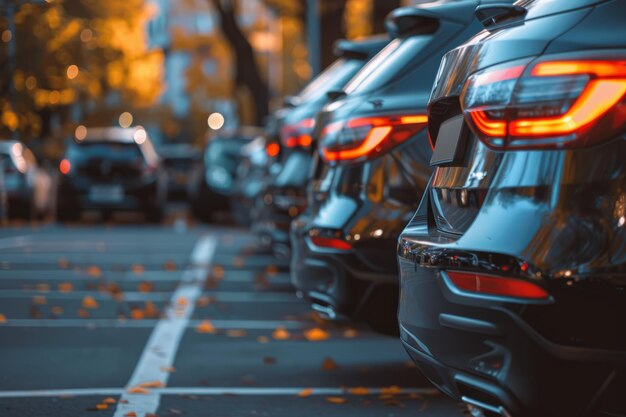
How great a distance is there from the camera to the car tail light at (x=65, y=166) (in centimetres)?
2381

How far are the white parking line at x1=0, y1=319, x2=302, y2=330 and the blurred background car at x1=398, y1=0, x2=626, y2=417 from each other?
509 cm

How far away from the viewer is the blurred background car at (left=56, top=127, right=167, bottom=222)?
23.7m

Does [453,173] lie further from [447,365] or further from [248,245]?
[248,245]

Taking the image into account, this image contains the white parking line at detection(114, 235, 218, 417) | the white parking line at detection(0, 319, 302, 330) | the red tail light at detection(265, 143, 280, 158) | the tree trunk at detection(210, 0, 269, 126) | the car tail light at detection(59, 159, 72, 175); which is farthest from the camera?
the tree trunk at detection(210, 0, 269, 126)

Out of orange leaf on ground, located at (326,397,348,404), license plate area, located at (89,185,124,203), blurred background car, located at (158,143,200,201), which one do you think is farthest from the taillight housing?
blurred background car, located at (158,143,200,201)

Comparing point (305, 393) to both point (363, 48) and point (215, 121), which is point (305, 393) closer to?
point (363, 48)

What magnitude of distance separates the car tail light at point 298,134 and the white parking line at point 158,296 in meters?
1.33

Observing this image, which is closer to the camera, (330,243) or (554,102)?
(554,102)

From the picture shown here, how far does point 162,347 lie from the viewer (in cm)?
842

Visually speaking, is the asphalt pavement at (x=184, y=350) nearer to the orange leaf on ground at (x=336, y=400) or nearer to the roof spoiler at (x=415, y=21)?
the orange leaf on ground at (x=336, y=400)

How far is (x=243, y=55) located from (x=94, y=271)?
2179cm

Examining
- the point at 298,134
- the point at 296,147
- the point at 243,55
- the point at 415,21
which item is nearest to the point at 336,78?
the point at 298,134

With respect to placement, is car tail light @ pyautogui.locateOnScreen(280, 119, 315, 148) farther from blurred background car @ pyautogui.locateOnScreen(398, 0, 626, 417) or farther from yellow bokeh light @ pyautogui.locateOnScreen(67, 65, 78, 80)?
blurred background car @ pyautogui.locateOnScreen(398, 0, 626, 417)

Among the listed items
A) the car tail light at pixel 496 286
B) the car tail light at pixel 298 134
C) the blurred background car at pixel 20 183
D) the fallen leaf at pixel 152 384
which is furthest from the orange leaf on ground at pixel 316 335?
the blurred background car at pixel 20 183
